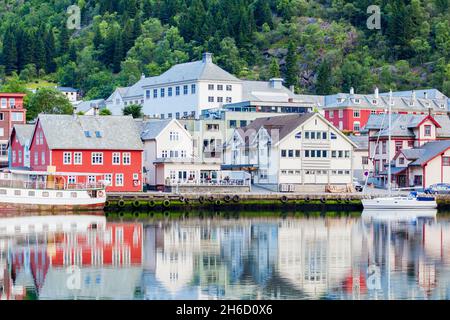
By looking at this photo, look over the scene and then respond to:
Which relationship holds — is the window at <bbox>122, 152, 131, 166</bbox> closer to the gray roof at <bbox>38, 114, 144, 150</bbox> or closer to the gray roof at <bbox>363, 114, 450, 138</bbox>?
the gray roof at <bbox>38, 114, 144, 150</bbox>

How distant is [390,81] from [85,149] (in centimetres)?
9973

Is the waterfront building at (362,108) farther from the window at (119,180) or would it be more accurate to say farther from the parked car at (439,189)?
the window at (119,180)

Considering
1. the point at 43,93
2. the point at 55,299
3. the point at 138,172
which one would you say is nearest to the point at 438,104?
the point at 43,93

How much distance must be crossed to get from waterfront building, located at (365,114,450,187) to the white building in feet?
18.0

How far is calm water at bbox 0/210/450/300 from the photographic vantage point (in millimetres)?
38312

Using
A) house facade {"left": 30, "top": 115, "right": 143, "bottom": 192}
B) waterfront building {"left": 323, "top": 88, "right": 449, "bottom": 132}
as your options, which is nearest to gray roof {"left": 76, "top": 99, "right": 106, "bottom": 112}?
waterfront building {"left": 323, "top": 88, "right": 449, "bottom": 132}

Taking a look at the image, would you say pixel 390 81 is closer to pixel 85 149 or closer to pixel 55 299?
pixel 85 149

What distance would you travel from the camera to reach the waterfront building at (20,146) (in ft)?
304

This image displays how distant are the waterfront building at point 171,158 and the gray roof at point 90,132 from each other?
4010 millimetres

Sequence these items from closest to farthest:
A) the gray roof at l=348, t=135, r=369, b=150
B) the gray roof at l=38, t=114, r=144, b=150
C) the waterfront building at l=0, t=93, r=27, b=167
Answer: the gray roof at l=38, t=114, r=144, b=150
the gray roof at l=348, t=135, r=369, b=150
the waterfront building at l=0, t=93, r=27, b=167

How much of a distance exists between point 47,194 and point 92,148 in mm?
9937

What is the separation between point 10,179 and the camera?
7631 cm

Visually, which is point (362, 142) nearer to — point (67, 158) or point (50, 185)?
point (67, 158)

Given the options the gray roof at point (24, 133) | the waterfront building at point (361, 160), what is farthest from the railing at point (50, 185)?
the waterfront building at point (361, 160)
